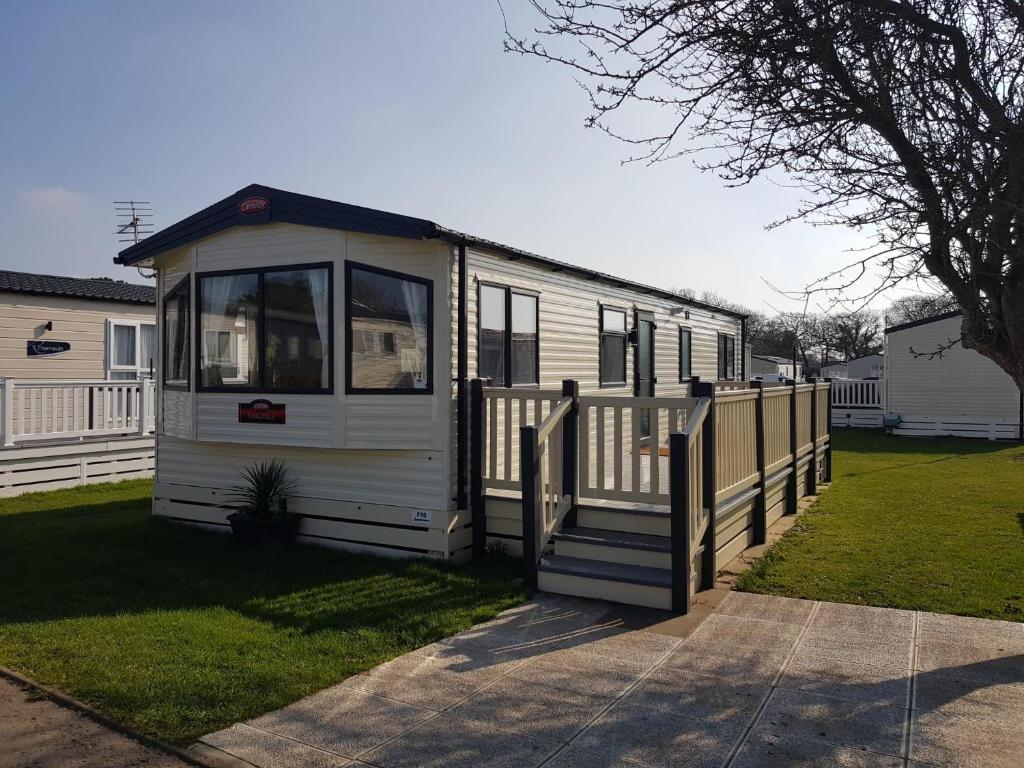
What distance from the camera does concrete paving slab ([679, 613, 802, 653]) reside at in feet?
15.6

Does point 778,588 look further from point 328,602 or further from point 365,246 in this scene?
point 365,246

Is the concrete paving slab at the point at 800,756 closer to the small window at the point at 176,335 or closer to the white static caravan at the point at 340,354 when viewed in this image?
the white static caravan at the point at 340,354

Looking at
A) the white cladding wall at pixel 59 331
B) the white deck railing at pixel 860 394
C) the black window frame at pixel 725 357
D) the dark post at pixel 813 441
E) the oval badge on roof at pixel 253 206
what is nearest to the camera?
the oval badge on roof at pixel 253 206

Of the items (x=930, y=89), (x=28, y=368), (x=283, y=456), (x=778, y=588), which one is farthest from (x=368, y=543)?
(x=28, y=368)

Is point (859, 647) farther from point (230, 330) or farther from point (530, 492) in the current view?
point (230, 330)

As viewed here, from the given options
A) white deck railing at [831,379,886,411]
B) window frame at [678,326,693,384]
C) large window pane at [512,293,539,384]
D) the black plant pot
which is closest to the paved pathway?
the black plant pot

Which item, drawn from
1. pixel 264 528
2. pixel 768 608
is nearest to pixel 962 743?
pixel 768 608

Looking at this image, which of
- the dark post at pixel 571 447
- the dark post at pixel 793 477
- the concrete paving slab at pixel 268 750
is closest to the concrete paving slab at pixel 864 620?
the dark post at pixel 571 447

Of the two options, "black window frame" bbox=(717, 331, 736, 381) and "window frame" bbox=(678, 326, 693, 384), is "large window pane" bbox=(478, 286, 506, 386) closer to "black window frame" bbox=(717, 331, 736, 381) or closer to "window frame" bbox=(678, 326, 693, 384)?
"window frame" bbox=(678, 326, 693, 384)

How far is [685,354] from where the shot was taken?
12875 mm

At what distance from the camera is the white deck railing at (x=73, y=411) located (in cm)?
1004

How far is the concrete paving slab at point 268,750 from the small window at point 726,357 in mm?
12524

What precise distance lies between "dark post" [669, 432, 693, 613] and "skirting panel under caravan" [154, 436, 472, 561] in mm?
2111

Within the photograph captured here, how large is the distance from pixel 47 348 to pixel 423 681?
1099 centimetres
